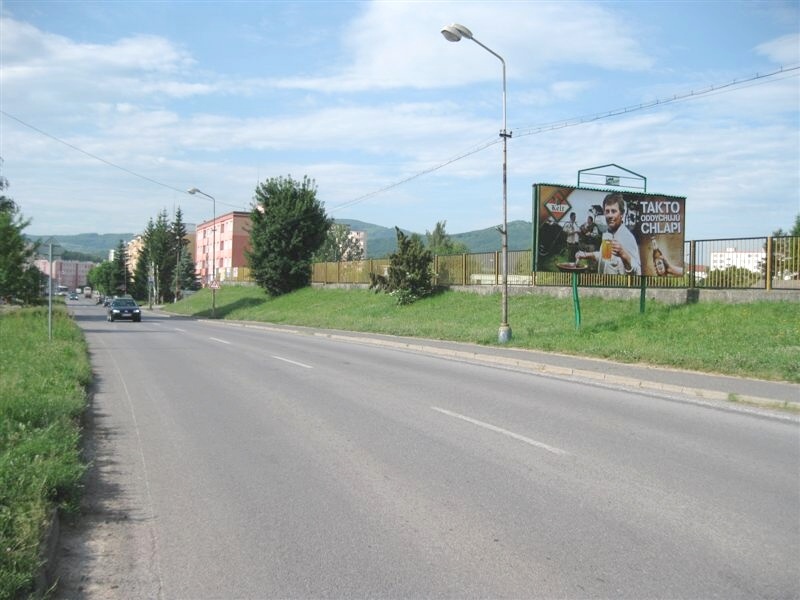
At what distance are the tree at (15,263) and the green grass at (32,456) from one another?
30.5 metres

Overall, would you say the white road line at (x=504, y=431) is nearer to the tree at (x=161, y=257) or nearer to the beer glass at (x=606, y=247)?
the beer glass at (x=606, y=247)

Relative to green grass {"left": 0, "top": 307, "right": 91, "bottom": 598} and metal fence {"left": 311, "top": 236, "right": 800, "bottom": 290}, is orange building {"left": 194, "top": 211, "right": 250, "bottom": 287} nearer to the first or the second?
metal fence {"left": 311, "top": 236, "right": 800, "bottom": 290}

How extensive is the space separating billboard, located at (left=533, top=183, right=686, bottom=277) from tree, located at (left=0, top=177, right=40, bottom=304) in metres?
30.9

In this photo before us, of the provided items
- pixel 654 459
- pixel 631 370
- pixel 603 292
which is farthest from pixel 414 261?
pixel 654 459

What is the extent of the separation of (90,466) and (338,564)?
11.5ft

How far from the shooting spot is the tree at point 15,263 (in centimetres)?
3925

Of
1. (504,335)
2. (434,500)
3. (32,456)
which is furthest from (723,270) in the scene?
(32,456)

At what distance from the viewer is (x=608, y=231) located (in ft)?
66.9

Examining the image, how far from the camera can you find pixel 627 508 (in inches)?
218

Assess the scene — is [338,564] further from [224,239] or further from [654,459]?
[224,239]

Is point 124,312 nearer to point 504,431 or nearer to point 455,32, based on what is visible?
point 455,32

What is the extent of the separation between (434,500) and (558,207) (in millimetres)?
15506

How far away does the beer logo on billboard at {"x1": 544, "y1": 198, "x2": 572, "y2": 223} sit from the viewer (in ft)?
65.3

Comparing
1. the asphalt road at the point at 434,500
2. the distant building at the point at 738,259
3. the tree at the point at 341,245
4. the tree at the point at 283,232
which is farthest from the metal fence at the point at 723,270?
the tree at the point at 341,245
